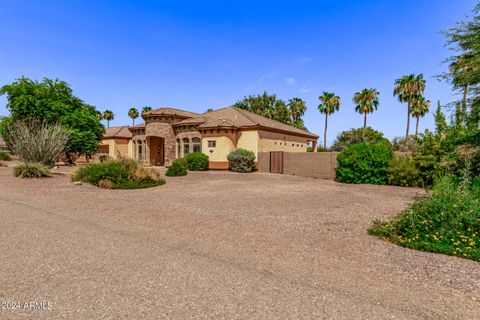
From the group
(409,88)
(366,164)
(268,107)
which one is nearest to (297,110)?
Answer: (268,107)

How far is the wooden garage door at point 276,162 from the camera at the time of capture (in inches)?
963

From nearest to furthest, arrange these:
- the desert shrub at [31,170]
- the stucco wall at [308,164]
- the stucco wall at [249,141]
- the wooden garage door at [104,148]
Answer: the desert shrub at [31,170], the stucco wall at [308,164], the stucco wall at [249,141], the wooden garage door at [104,148]

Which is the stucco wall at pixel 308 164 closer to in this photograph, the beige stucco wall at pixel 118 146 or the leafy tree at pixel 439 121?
the leafy tree at pixel 439 121

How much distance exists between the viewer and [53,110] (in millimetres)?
25516

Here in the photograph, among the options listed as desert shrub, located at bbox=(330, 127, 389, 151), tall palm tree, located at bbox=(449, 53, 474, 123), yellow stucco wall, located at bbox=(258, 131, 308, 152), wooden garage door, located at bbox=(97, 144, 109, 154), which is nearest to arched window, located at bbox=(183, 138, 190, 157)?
yellow stucco wall, located at bbox=(258, 131, 308, 152)

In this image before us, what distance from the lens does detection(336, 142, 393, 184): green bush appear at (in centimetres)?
1681

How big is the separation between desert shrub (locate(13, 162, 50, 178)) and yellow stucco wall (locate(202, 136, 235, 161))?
1391 centimetres

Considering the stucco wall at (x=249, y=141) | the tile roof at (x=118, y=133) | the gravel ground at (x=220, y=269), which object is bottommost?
the gravel ground at (x=220, y=269)

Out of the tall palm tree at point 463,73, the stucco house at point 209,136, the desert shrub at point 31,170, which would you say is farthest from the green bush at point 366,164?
the desert shrub at point 31,170

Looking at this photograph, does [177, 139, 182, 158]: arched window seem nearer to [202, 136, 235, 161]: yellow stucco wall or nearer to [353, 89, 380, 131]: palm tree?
[202, 136, 235, 161]: yellow stucco wall

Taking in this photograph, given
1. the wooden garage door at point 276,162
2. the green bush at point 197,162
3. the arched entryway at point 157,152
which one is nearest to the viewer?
the wooden garage door at point 276,162

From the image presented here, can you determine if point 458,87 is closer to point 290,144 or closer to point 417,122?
point 290,144

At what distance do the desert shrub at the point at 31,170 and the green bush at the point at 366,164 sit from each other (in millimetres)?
19883

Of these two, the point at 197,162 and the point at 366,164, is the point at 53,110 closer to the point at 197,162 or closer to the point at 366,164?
the point at 197,162
